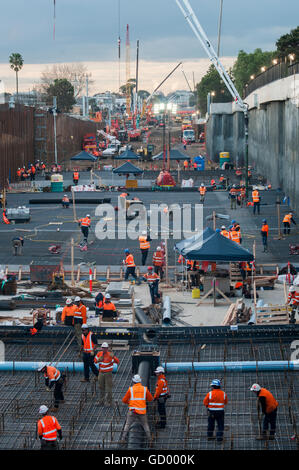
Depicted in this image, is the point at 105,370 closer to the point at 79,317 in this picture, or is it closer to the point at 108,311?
the point at 79,317

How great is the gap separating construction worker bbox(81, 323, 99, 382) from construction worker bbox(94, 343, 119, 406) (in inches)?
29.3

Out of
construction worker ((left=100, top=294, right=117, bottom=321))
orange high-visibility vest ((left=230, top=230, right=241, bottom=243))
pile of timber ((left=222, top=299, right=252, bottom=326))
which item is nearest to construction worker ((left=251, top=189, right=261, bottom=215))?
orange high-visibility vest ((left=230, top=230, right=241, bottom=243))

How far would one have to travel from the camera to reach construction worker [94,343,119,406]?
672 inches

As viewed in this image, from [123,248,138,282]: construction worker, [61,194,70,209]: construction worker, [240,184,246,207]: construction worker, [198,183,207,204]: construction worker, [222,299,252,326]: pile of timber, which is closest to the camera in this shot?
[222,299,252,326]: pile of timber

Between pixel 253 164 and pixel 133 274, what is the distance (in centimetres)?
5474

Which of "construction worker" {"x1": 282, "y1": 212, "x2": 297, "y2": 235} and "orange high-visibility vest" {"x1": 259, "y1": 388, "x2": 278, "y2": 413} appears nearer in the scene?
"orange high-visibility vest" {"x1": 259, "y1": 388, "x2": 278, "y2": 413}

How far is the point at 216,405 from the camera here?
49.6 ft

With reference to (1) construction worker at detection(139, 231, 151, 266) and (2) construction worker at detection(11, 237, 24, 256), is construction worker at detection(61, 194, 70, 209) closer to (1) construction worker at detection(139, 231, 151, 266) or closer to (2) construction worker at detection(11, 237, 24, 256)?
(2) construction worker at detection(11, 237, 24, 256)

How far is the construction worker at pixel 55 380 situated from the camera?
665 inches

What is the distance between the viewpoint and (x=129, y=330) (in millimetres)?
21484

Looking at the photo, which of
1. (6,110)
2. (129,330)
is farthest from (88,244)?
(6,110)

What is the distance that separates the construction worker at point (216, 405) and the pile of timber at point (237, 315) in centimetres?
769

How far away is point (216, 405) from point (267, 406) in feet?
3.06

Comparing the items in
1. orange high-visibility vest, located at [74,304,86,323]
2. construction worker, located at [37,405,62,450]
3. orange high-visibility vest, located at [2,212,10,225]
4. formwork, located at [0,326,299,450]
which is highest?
orange high-visibility vest, located at [2,212,10,225]
